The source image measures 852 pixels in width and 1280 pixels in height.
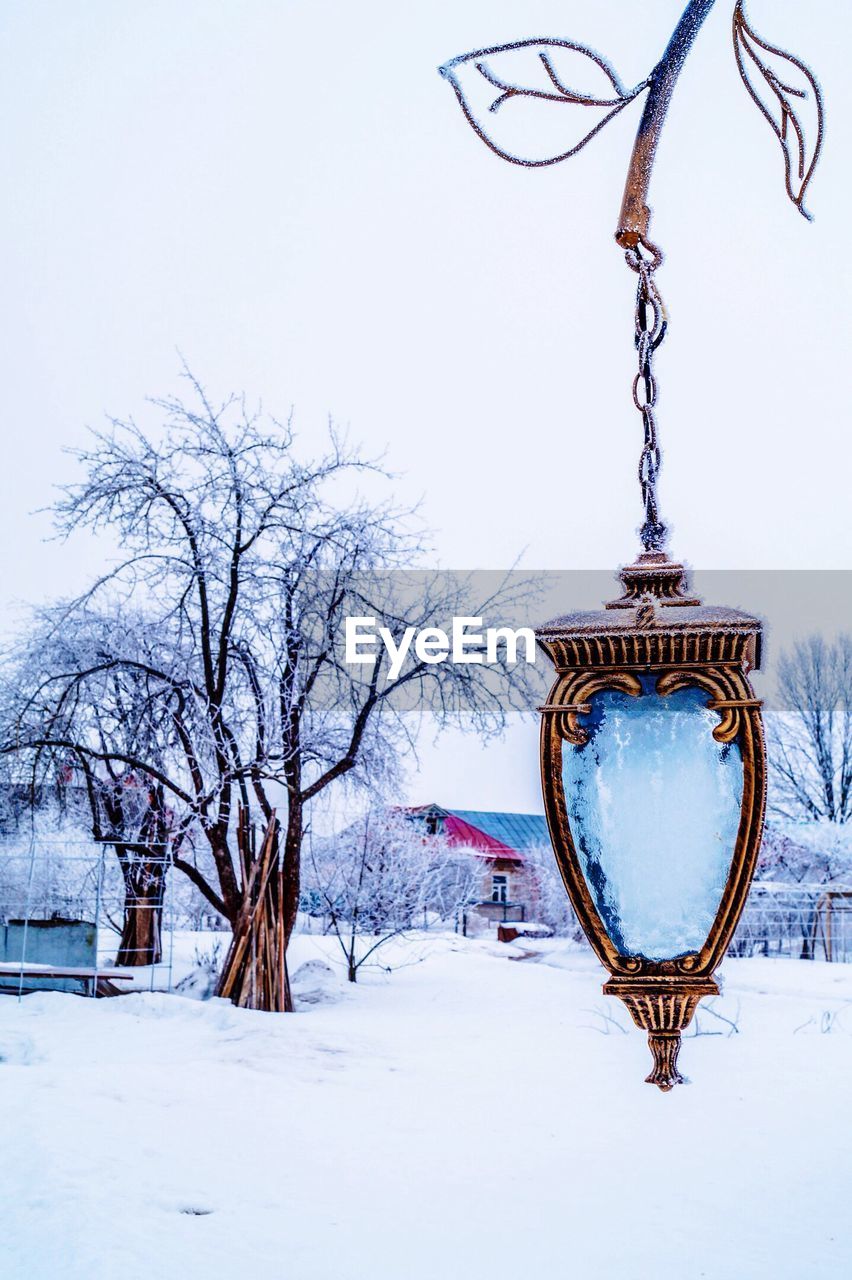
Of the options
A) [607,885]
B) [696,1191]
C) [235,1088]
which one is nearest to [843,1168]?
[696,1191]

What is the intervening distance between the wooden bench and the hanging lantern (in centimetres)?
1284

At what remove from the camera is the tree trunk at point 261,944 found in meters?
12.6

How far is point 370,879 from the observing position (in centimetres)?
1944

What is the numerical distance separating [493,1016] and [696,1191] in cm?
728

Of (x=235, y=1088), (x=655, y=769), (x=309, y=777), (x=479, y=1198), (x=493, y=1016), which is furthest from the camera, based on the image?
(x=309, y=777)

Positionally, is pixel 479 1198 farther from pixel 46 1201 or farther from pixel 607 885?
pixel 607 885

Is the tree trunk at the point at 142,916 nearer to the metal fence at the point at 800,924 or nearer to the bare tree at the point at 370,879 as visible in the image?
the bare tree at the point at 370,879

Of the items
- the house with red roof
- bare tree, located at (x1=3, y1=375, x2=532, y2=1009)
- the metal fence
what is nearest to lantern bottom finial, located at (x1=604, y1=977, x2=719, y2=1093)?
bare tree, located at (x1=3, y1=375, x2=532, y2=1009)

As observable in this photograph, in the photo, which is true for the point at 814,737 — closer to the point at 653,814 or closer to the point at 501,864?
the point at 501,864

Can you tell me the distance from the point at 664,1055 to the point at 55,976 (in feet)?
44.6

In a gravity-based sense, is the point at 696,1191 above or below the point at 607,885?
below

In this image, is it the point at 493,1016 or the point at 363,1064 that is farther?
the point at 493,1016

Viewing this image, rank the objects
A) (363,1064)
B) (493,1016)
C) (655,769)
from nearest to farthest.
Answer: (655,769)
(363,1064)
(493,1016)

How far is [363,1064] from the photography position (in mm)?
9906
